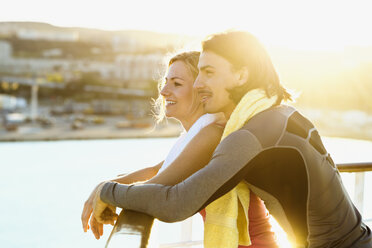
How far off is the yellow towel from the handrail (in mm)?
676

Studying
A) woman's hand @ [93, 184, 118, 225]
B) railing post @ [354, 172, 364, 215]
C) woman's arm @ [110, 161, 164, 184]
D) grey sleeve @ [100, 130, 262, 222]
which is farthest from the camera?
railing post @ [354, 172, 364, 215]

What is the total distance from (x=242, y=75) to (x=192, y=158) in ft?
0.68

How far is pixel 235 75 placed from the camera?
97 cm

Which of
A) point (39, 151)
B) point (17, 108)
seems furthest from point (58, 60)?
point (39, 151)

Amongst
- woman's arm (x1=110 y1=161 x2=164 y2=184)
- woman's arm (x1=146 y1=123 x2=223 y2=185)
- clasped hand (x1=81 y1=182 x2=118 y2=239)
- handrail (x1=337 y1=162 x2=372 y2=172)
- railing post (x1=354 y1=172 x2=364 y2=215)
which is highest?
woman's arm (x1=146 y1=123 x2=223 y2=185)

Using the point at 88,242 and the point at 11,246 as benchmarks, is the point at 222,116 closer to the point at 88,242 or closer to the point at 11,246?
the point at 11,246

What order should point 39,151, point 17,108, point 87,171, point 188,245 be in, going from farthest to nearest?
point 17,108, point 39,151, point 87,171, point 188,245

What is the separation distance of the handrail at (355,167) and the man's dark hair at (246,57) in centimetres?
64

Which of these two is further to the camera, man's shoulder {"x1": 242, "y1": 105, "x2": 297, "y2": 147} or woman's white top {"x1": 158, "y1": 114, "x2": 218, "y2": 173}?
woman's white top {"x1": 158, "y1": 114, "x2": 218, "y2": 173}

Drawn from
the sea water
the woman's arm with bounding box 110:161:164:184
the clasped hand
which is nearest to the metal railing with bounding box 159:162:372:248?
the woman's arm with bounding box 110:161:164:184

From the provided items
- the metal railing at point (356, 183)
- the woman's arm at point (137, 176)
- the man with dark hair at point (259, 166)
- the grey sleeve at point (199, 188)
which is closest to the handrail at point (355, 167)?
the metal railing at point (356, 183)

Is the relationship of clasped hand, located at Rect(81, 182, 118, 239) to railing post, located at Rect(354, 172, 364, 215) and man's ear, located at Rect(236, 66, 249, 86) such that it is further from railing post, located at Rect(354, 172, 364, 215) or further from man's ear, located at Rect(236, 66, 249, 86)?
railing post, located at Rect(354, 172, 364, 215)

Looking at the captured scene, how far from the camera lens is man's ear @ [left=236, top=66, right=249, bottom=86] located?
3.18 ft

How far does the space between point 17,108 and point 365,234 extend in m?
68.6
